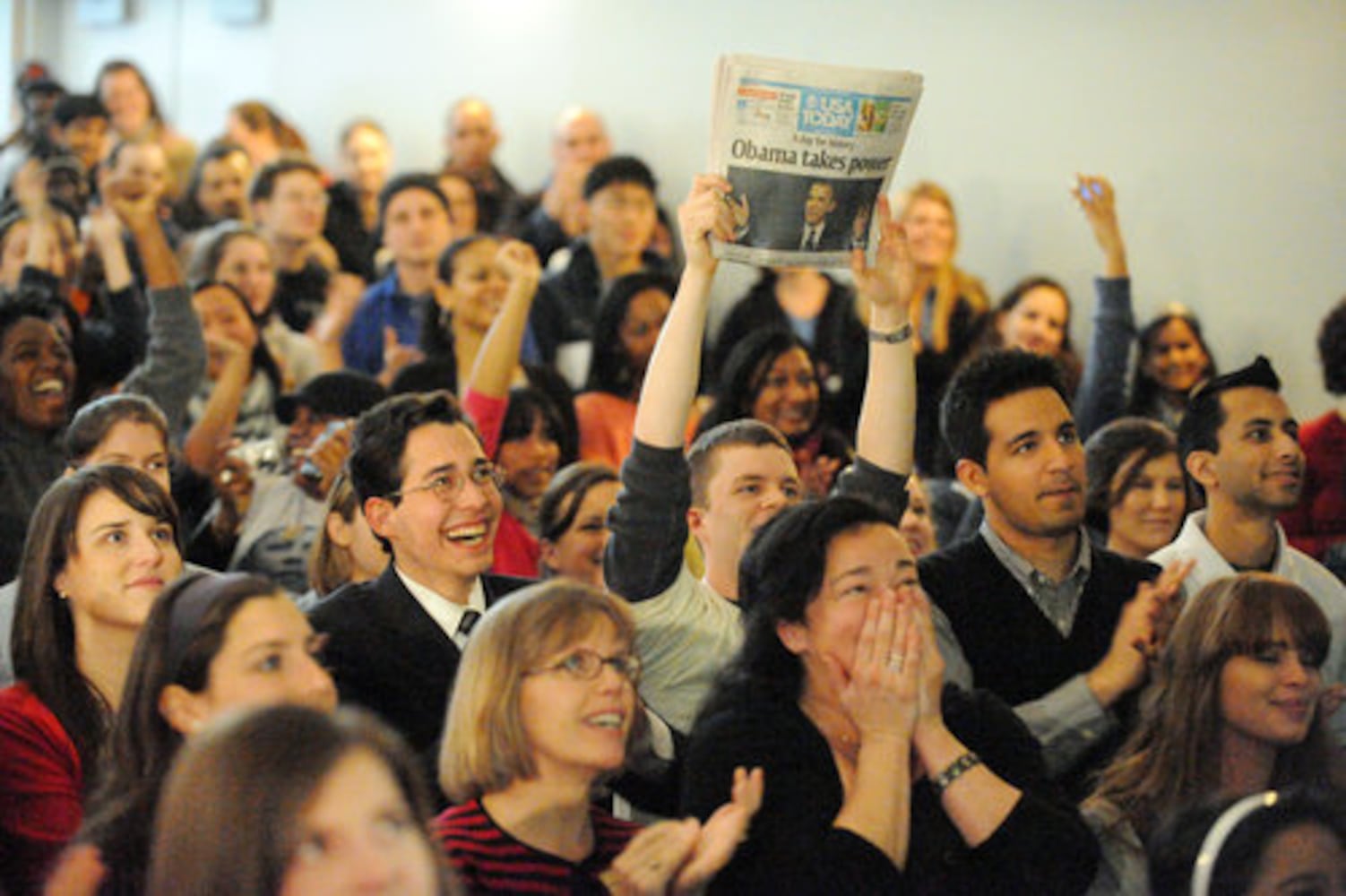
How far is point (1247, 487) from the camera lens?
12.4ft

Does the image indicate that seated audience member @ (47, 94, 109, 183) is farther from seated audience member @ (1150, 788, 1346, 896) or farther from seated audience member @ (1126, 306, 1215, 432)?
seated audience member @ (1150, 788, 1346, 896)

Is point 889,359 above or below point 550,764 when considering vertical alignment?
above

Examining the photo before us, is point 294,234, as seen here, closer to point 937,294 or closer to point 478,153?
point 478,153

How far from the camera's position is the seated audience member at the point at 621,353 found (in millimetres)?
5074

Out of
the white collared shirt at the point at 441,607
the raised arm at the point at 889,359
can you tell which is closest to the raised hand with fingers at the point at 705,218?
the raised arm at the point at 889,359

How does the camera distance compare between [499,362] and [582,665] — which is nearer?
[582,665]

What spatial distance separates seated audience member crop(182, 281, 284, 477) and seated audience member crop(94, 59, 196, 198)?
2.66 metres

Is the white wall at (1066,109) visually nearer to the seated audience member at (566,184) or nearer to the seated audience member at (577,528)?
the seated audience member at (566,184)

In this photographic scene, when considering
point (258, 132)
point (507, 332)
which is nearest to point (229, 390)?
point (507, 332)

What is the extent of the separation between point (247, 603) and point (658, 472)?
72 cm

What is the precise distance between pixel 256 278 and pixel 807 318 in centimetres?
165

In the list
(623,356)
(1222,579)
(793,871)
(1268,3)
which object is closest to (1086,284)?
(1268,3)

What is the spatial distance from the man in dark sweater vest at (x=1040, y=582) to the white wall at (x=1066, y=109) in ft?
8.51

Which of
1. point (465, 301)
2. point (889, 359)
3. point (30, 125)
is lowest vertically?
point (465, 301)
